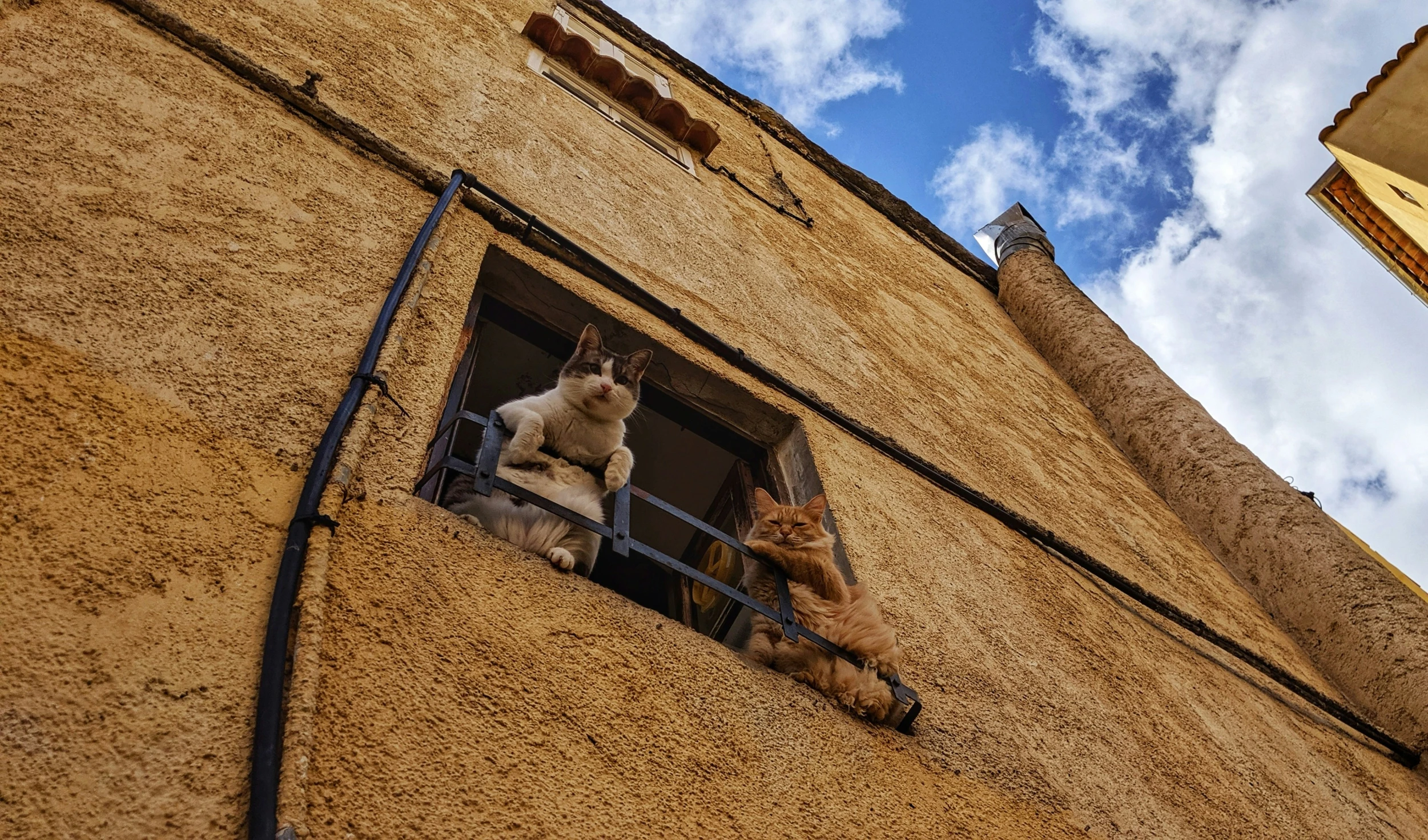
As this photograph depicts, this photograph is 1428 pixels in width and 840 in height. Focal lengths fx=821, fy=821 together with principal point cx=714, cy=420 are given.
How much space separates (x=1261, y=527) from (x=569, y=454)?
167 inches

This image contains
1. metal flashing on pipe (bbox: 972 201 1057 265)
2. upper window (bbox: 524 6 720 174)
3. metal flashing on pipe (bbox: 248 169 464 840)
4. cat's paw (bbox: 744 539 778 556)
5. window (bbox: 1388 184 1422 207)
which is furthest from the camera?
window (bbox: 1388 184 1422 207)

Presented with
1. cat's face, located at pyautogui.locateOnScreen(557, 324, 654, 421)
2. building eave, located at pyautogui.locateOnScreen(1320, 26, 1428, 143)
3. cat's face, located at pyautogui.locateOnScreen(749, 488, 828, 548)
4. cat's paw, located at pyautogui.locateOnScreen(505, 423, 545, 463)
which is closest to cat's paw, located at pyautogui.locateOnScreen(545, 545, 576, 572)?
cat's paw, located at pyautogui.locateOnScreen(505, 423, 545, 463)

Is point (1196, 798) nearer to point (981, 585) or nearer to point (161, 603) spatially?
point (981, 585)

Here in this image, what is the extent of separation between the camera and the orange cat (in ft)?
6.35

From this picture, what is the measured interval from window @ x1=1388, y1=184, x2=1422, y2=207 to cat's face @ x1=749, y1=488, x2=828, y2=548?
460 inches

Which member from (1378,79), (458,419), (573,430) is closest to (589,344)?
(573,430)

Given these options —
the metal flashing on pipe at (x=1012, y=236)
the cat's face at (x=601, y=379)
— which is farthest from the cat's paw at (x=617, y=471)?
the metal flashing on pipe at (x=1012, y=236)

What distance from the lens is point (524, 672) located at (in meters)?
1.46

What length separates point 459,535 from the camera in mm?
1631

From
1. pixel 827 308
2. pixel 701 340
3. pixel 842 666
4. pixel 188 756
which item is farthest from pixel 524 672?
pixel 827 308

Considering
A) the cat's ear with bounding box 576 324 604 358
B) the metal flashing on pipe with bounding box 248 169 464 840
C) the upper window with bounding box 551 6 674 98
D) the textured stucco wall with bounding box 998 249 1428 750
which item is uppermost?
the upper window with bounding box 551 6 674 98

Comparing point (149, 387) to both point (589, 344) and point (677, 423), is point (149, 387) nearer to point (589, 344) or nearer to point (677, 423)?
point (589, 344)

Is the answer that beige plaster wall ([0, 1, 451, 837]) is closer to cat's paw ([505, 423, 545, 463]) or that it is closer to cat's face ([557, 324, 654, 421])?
cat's paw ([505, 423, 545, 463])

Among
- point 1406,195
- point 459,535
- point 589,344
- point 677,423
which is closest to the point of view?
point 459,535
